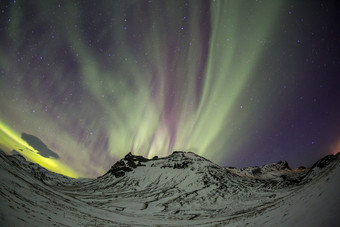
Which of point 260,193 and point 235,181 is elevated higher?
point 235,181

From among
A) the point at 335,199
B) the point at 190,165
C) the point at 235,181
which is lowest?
the point at 335,199

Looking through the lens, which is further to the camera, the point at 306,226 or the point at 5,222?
the point at 306,226

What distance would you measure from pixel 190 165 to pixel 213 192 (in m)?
58.1

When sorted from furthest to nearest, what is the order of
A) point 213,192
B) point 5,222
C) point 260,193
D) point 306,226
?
point 213,192, point 260,193, point 306,226, point 5,222

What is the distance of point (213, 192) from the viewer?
113 metres

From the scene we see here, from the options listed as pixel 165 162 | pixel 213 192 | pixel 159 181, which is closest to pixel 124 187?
pixel 159 181

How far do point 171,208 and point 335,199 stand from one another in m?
91.1

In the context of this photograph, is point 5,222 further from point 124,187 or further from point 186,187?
point 124,187

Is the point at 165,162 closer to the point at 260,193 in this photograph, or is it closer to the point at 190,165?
the point at 190,165

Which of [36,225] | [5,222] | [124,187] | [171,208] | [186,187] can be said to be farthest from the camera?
[124,187]

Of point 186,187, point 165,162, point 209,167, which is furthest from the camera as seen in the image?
point 165,162

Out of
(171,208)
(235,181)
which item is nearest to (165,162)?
(235,181)

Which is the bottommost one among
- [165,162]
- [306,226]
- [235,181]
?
[306,226]

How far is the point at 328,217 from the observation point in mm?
9898
